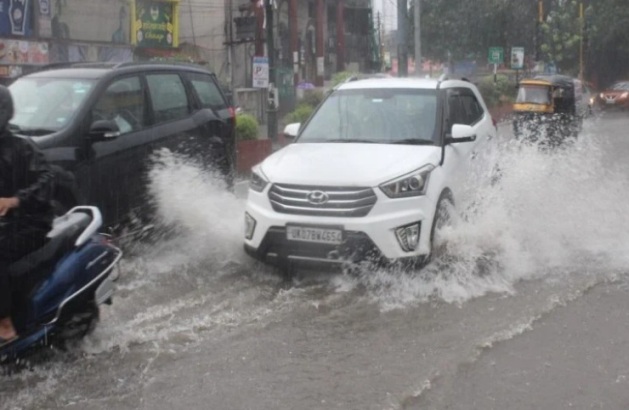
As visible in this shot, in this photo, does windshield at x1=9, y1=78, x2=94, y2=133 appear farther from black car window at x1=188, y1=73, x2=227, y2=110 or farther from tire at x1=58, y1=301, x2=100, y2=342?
tire at x1=58, y1=301, x2=100, y2=342

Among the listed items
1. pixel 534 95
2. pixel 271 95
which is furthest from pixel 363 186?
pixel 534 95

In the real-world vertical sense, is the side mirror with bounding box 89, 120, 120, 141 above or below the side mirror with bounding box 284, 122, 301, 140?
above

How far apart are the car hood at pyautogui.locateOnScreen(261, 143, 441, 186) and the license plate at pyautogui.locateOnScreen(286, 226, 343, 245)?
0.39 m

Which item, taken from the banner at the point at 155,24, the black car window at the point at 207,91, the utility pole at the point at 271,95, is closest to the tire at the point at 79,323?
the black car window at the point at 207,91

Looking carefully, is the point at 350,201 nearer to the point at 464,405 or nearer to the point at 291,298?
the point at 291,298

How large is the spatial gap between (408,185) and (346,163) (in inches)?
23.0

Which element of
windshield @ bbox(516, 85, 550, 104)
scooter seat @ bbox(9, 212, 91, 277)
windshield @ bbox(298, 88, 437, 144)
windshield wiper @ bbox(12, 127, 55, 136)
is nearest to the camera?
scooter seat @ bbox(9, 212, 91, 277)

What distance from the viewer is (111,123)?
654 cm

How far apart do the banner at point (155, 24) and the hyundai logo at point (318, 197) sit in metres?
24.0

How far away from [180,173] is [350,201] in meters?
2.25

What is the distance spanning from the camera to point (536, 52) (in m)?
44.3

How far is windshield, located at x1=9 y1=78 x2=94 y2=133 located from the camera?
6777 millimetres

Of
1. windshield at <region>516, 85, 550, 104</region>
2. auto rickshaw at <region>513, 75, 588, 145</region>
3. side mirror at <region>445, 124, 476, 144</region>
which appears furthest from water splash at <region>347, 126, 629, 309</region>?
windshield at <region>516, 85, 550, 104</region>

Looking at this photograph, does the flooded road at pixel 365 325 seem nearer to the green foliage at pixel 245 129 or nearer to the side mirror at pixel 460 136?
the side mirror at pixel 460 136
